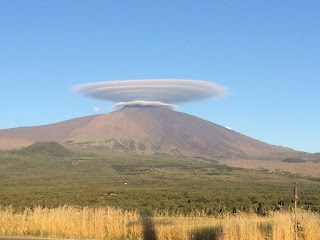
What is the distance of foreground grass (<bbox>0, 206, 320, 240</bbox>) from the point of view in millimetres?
13578

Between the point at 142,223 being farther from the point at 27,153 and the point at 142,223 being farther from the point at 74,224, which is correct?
the point at 27,153

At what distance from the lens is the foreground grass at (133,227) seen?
44.5ft

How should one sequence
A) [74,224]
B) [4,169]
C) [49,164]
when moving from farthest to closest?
1. [49,164]
2. [4,169]
3. [74,224]

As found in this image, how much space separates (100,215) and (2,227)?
3325mm

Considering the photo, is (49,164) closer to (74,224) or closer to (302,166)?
(302,166)

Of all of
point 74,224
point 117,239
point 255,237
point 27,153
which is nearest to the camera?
point 255,237

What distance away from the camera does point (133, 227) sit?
639 inches

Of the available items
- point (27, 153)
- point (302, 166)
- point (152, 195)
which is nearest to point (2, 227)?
point (152, 195)

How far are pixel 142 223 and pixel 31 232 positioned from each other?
375 cm

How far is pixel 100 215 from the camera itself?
17.2 m

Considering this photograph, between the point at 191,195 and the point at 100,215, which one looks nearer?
the point at 100,215

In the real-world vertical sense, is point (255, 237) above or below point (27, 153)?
below

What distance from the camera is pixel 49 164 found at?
15062 cm

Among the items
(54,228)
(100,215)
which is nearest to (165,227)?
(100,215)
